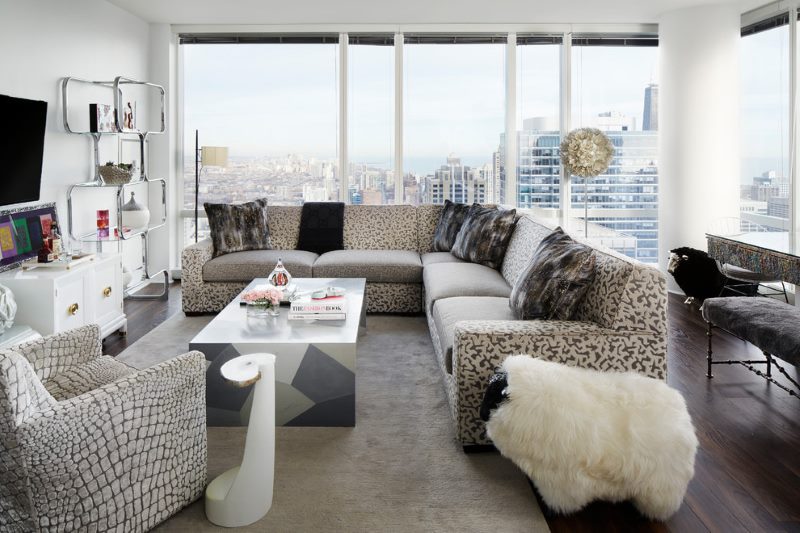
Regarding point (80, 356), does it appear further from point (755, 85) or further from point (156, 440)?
point (755, 85)

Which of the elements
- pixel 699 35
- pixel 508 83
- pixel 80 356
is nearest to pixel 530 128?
pixel 508 83

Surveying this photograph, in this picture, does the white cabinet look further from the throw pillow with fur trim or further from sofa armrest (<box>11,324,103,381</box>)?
the throw pillow with fur trim

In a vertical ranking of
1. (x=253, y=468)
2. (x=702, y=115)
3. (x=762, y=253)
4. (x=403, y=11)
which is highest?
(x=403, y=11)

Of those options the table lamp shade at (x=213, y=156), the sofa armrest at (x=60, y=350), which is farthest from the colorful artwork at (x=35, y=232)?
the sofa armrest at (x=60, y=350)

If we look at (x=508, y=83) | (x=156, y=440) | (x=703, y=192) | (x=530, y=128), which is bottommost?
(x=156, y=440)

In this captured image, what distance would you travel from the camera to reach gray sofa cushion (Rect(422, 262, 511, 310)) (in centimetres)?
392

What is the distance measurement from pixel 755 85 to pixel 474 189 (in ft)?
8.88

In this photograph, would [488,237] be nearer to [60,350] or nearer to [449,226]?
[449,226]

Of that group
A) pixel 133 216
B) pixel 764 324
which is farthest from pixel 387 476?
pixel 133 216

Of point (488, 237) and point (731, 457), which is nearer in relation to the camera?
point (731, 457)

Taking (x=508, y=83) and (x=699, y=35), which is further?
(x=508, y=83)

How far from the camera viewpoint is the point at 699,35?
563 centimetres

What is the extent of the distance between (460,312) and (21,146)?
2942mm

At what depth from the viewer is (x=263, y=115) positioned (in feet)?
21.2
